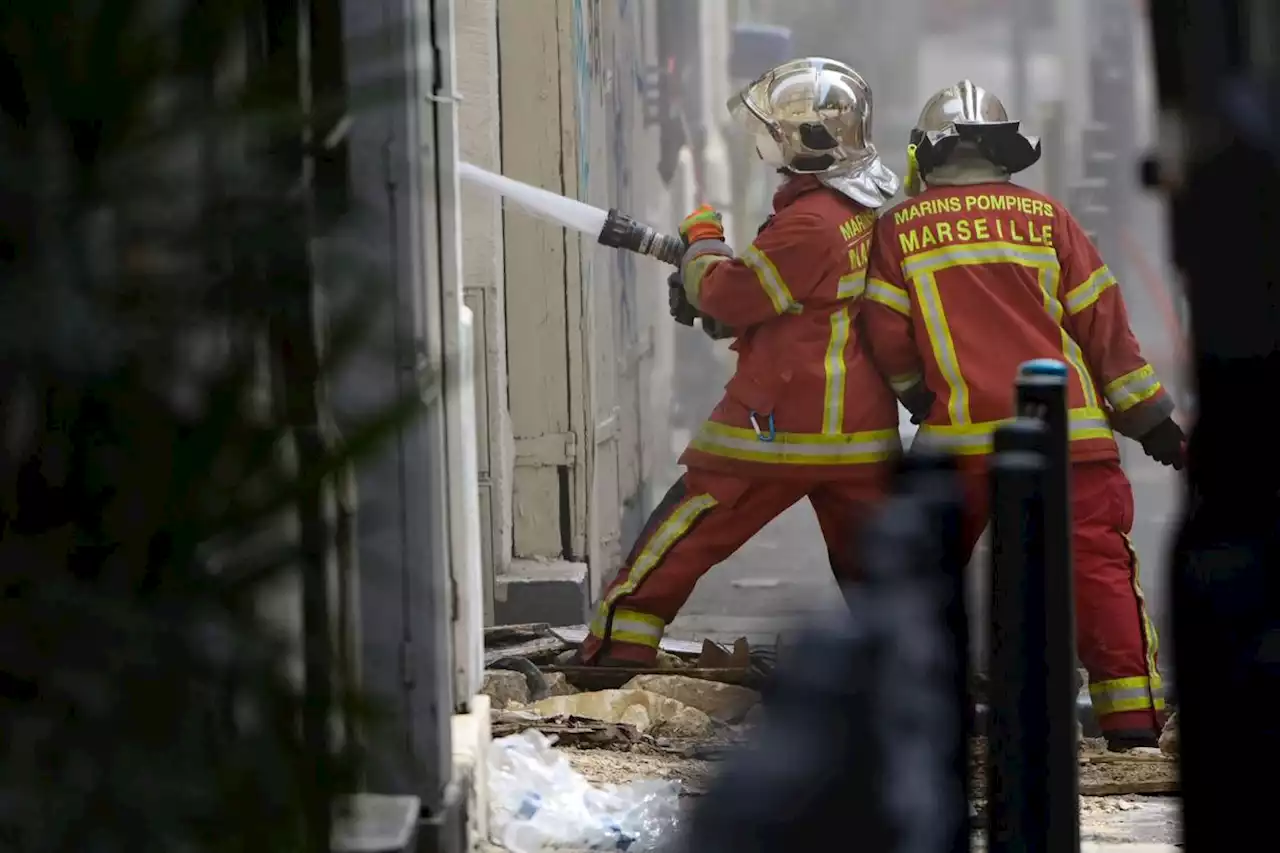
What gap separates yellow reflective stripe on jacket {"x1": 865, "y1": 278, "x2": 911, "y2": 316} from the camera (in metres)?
4.12

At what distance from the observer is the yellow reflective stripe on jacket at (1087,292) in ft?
13.1

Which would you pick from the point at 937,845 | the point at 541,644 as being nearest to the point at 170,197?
the point at 937,845

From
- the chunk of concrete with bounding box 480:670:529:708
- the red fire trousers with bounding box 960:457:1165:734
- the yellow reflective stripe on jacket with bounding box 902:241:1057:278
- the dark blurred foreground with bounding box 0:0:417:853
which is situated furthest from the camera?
the chunk of concrete with bounding box 480:670:529:708

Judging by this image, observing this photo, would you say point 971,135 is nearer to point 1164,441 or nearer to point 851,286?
point 851,286

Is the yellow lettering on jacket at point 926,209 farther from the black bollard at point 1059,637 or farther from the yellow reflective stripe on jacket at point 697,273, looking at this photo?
the black bollard at point 1059,637

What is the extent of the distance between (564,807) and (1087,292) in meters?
1.77

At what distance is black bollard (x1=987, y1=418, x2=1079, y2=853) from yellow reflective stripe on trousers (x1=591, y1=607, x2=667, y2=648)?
8.65 feet

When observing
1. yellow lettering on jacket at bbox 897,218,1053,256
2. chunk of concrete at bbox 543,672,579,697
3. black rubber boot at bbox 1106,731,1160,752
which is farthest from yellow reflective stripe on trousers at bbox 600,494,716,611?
black rubber boot at bbox 1106,731,1160,752

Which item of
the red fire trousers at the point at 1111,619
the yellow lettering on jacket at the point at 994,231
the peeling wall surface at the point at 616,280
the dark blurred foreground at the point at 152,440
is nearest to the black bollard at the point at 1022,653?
the dark blurred foreground at the point at 152,440

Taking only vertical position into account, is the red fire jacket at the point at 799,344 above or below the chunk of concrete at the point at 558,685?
above

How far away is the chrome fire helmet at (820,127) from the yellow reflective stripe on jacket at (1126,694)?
1.25 meters

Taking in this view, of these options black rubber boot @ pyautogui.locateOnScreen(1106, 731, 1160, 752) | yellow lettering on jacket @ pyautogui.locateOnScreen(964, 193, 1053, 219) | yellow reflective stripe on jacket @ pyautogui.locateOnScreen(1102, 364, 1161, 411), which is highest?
yellow lettering on jacket @ pyautogui.locateOnScreen(964, 193, 1053, 219)

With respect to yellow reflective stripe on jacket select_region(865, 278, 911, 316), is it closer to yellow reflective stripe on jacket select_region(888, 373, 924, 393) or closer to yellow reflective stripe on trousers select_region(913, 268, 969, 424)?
yellow reflective stripe on trousers select_region(913, 268, 969, 424)

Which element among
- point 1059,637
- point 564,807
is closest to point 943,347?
point 564,807
